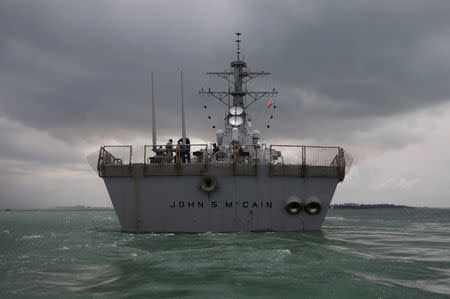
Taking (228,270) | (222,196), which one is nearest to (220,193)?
(222,196)

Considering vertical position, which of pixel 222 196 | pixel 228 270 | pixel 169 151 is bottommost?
pixel 228 270

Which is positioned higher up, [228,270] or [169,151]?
[169,151]

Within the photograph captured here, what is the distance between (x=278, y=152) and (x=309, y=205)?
130 inches

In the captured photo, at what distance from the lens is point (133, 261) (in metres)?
Answer: 11.5

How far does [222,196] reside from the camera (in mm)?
18453

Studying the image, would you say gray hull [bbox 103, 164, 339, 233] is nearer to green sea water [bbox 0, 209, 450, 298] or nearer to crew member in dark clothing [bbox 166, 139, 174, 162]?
crew member in dark clothing [bbox 166, 139, 174, 162]

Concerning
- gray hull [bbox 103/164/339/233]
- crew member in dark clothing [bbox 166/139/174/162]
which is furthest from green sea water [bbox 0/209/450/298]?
crew member in dark clothing [bbox 166/139/174/162]

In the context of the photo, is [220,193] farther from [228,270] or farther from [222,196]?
[228,270]

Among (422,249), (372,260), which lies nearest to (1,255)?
A: (372,260)

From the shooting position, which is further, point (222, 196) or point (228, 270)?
point (222, 196)

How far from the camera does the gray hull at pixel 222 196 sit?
60.5 ft

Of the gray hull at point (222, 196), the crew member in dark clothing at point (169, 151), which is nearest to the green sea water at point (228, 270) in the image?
the gray hull at point (222, 196)

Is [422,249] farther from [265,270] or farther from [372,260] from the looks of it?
[265,270]

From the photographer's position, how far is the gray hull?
1845 cm
